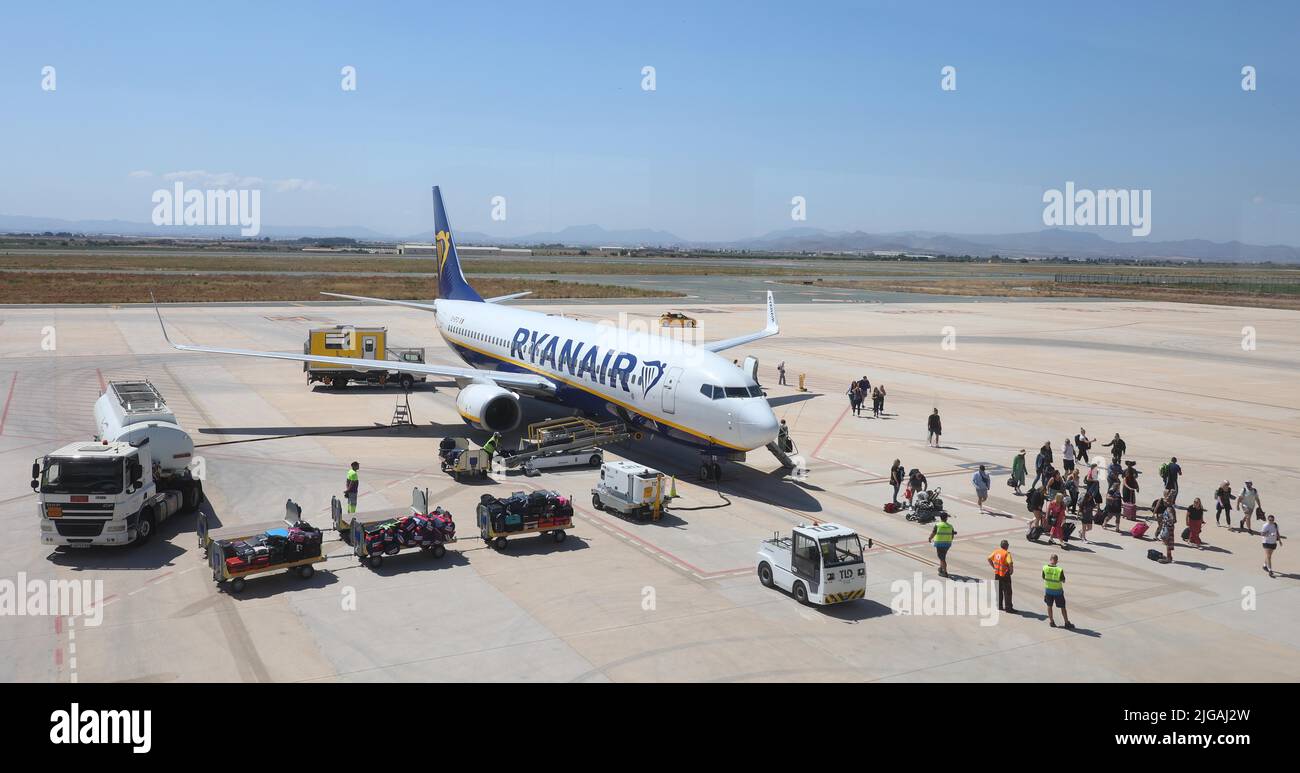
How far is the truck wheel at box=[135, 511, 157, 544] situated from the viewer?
22.8 meters

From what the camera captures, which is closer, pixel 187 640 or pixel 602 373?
pixel 187 640

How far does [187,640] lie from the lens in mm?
17375

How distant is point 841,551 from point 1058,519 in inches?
345

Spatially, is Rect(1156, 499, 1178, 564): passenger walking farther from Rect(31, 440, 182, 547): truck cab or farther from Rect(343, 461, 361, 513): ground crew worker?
Rect(31, 440, 182, 547): truck cab

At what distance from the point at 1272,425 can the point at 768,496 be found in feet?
96.9

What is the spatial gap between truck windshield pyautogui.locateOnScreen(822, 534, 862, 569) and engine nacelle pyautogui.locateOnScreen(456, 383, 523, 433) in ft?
57.8

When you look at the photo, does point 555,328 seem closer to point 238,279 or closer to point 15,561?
point 15,561

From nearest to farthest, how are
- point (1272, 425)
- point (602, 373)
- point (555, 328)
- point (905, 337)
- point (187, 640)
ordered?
point (187, 640)
point (602, 373)
point (555, 328)
point (1272, 425)
point (905, 337)

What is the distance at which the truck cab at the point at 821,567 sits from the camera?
19703 mm

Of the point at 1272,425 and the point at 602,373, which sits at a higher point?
the point at 602,373

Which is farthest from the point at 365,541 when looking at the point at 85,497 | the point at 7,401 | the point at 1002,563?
the point at 7,401

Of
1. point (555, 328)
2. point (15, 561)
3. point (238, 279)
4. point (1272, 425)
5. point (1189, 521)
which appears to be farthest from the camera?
point (238, 279)

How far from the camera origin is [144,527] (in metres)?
23.1

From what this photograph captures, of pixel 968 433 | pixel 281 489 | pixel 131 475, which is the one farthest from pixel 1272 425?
pixel 131 475
